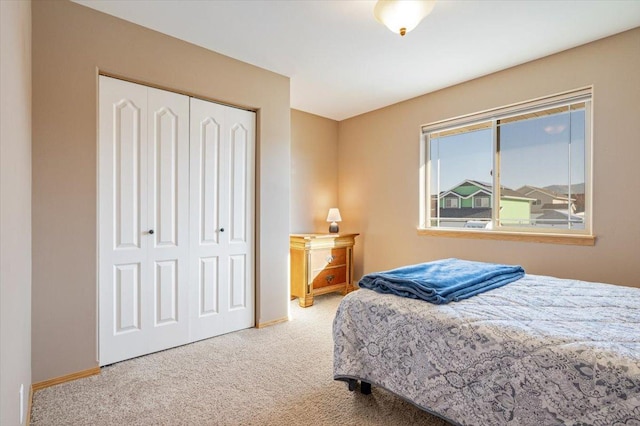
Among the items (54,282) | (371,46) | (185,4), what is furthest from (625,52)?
(54,282)

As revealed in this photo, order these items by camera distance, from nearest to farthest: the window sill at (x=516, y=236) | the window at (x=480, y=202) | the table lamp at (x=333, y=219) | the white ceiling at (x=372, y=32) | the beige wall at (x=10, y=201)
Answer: the beige wall at (x=10, y=201) → the white ceiling at (x=372, y=32) → the window sill at (x=516, y=236) → the window at (x=480, y=202) → the table lamp at (x=333, y=219)

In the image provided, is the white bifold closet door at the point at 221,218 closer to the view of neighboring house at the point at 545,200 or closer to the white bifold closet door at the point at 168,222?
the white bifold closet door at the point at 168,222

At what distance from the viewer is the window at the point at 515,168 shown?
9.43 feet

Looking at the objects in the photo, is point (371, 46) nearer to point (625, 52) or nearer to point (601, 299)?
point (625, 52)

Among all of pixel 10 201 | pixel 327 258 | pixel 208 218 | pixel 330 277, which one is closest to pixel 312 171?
pixel 327 258

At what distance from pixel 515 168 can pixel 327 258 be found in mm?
2311

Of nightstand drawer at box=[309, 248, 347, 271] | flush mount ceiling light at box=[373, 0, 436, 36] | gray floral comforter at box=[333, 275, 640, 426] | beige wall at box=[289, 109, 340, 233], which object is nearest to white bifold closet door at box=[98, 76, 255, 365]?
nightstand drawer at box=[309, 248, 347, 271]

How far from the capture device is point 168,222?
8.72ft

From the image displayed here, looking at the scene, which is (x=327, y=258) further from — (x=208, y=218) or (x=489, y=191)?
(x=489, y=191)

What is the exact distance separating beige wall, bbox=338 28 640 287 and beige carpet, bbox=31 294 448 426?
196 centimetres

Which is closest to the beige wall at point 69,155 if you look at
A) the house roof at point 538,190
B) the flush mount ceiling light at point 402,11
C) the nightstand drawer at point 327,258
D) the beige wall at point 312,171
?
the flush mount ceiling light at point 402,11

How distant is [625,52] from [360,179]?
9.51 feet

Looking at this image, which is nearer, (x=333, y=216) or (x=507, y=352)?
(x=507, y=352)

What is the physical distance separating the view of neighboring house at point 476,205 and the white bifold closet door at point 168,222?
2.30 metres
